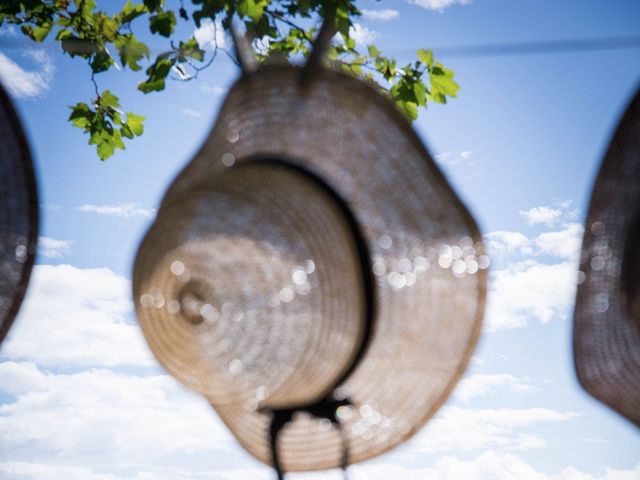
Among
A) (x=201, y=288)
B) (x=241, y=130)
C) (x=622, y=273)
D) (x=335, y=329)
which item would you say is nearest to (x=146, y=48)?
(x=241, y=130)

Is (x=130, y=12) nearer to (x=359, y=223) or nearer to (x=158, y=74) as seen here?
(x=158, y=74)

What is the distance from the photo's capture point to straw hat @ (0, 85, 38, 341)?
1852mm

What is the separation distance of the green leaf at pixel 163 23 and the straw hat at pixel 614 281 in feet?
6.29

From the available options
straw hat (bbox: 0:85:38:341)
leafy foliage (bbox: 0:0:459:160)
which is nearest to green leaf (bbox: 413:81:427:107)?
leafy foliage (bbox: 0:0:459:160)

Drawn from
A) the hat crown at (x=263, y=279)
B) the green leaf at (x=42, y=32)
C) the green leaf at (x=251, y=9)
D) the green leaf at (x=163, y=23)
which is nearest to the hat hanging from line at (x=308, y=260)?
the hat crown at (x=263, y=279)

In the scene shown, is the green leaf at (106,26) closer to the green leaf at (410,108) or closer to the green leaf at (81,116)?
the green leaf at (81,116)

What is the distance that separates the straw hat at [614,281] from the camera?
1.91m

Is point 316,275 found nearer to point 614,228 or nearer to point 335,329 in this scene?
point 335,329

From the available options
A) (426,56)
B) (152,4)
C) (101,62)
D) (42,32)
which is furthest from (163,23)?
(426,56)

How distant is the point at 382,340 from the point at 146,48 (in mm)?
2039

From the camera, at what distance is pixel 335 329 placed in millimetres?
1629

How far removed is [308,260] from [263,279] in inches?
4.5

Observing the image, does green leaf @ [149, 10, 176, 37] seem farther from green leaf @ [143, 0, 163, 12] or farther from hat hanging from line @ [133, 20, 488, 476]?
hat hanging from line @ [133, 20, 488, 476]

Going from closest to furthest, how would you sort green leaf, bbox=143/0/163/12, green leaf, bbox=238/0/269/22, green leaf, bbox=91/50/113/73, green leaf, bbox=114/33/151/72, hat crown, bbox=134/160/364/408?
1. hat crown, bbox=134/160/364/408
2. green leaf, bbox=238/0/269/22
3. green leaf, bbox=143/0/163/12
4. green leaf, bbox=114/33/151/72
5. green leaf, bbox=91/50/113/73
